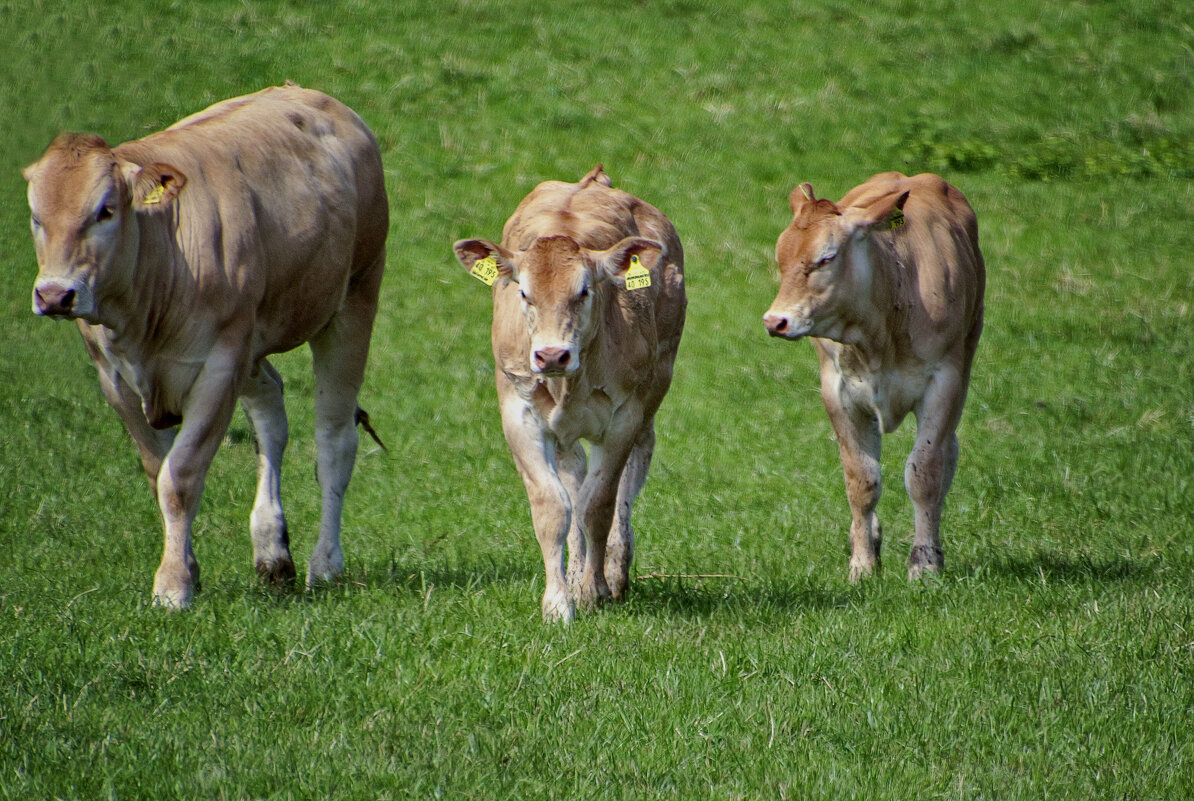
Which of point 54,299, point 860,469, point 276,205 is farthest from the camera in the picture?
point 860,469

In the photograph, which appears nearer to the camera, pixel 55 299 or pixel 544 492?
pixel 55 299

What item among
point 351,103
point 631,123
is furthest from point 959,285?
point 351,103

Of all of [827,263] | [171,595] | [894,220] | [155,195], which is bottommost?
[171,595]

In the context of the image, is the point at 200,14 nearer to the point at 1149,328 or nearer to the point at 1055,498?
the point at 1149,328

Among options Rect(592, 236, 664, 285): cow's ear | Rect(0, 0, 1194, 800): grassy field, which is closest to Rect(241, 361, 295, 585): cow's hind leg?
Rect(0, 0, 1194, 800): grassy field

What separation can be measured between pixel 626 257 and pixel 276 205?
1881mm

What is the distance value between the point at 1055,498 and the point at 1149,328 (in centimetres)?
561

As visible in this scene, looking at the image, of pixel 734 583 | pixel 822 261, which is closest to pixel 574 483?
pixel 734 583

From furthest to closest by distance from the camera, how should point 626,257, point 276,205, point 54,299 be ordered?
point 276,205, point 626,257, point 54,299

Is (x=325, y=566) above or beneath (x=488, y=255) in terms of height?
beneath

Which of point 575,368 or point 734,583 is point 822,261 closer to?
point 734,583

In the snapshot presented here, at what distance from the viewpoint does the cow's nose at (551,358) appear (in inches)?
233

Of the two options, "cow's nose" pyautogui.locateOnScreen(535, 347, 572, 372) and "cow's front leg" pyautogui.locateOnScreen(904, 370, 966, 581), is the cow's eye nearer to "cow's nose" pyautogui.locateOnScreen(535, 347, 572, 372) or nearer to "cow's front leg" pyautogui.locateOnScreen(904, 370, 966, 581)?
"cow's front leg" pyautogui.locateOnScreen(904, 370, 966, 581)

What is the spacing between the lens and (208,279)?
6.41 m
